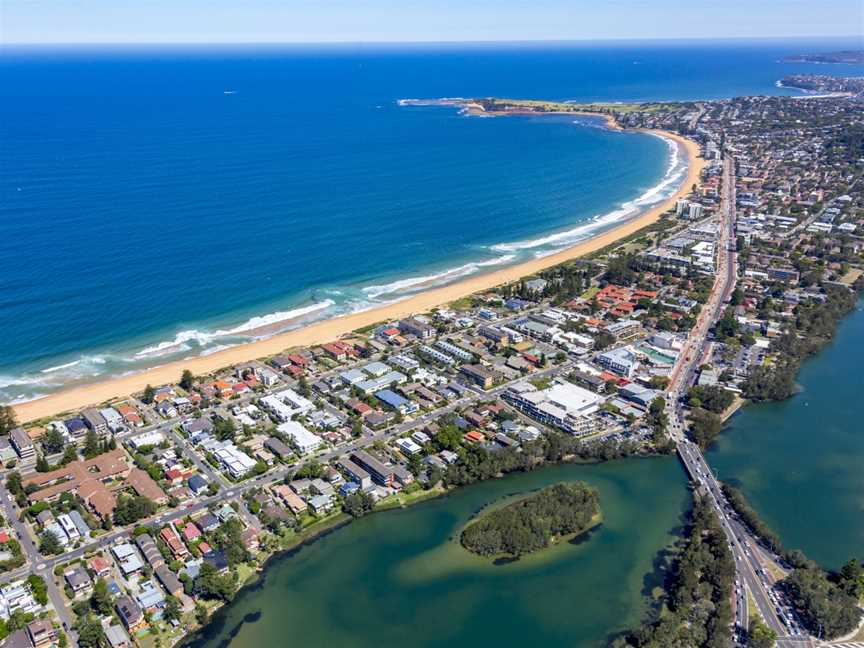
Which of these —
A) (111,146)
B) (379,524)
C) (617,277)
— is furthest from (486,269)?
(111,146)

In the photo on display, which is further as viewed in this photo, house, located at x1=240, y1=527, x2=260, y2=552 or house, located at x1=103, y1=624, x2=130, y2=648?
house, located at x1=240, y1=527, x2=260, y2=552

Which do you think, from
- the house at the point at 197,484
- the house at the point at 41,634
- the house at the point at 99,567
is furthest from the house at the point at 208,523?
the house at the point at 41,634

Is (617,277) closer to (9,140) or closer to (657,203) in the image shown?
(657,203)

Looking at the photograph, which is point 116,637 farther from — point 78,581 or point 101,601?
point 78,581

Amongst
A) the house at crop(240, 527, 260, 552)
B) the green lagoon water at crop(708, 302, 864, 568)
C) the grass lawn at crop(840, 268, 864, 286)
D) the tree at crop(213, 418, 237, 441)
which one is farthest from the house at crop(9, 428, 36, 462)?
the grass lawn at crop(840, 268, 864, 286)

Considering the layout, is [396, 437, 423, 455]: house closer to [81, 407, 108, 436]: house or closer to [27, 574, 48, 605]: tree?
[81, 407, 108, 436]: house

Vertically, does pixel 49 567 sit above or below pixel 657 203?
below

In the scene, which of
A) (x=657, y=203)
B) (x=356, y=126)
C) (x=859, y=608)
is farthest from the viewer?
(x=356, y=126)
